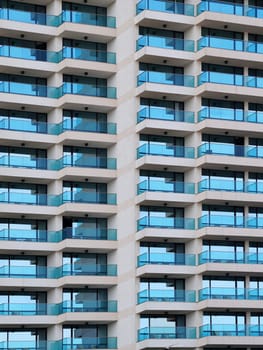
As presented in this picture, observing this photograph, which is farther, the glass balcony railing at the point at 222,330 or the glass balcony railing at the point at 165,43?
the glass balcony railing at the point at 165,43

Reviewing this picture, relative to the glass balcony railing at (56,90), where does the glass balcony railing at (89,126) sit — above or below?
below

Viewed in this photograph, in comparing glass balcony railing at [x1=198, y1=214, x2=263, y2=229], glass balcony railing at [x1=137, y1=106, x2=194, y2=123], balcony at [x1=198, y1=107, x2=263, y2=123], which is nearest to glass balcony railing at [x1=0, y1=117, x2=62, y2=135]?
glass balcony railing at [x1=137, y1=106, x2=194, y2=123]

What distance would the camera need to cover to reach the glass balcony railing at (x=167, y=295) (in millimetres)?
91375

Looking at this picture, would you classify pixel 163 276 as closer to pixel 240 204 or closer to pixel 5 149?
pixel 240 204

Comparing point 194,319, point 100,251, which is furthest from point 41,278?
point 194,319

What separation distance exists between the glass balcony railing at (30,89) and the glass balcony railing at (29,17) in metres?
4.35

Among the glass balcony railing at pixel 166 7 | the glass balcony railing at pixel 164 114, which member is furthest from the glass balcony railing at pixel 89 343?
the glass balcony railing at pixel 166 7

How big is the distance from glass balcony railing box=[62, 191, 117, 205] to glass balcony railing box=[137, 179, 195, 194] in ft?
8.57

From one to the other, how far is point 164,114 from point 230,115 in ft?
15.3

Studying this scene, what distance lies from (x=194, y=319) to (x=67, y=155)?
1418 cm

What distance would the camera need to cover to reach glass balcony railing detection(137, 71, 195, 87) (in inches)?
3703

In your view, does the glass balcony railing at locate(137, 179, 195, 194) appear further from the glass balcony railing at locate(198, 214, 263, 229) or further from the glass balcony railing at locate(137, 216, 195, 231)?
the glass balcony railing at locate(198, 214, 263, 229)

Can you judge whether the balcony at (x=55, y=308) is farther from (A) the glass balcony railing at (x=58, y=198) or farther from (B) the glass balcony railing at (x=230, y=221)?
(B) the glass balcony railing at (x=230, y=221)

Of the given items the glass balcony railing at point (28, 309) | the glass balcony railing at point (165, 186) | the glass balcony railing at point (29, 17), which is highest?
the glass balcony railing at point (29, 17)
